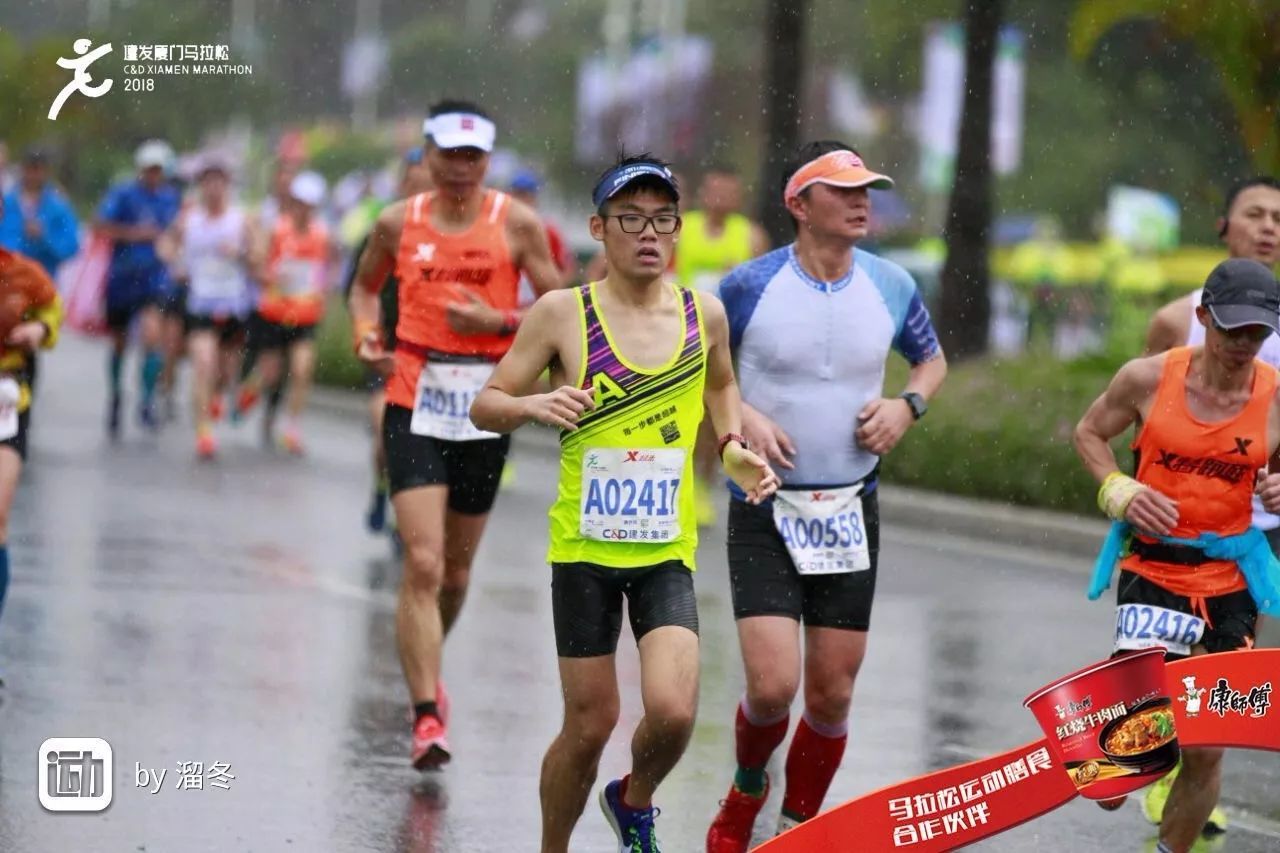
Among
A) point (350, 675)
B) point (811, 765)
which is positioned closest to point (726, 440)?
point (811, 765)

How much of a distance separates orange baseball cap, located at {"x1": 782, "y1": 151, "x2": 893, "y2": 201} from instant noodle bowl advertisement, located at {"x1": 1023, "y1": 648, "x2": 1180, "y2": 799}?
2.04 meters

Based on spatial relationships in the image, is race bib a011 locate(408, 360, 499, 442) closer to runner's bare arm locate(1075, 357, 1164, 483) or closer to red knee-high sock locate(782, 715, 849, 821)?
red knee-high sock locate(782, 715, 849, 821)

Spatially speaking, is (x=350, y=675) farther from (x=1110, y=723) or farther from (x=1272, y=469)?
(x=1110, y=723)

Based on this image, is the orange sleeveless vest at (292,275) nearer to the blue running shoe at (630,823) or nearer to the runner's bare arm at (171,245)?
the runner's bare arm at (171,245)

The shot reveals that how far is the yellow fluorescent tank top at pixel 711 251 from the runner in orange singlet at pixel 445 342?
23.8 feet

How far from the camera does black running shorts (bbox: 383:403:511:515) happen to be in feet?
27.7

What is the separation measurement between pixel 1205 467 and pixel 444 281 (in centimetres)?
298

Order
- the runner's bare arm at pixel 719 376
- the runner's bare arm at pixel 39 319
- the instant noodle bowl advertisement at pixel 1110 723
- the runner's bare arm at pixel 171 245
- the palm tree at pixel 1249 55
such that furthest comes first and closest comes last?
1. the runner's bare arm at pixel 171 245
2. the palm tree at pixel 1249 55
3. the runner's bare arm at pixel 39 319
4. the runner's bare arm at pixel 719 376
5. the instant noodle bowl advertisement at pixel 1110 723

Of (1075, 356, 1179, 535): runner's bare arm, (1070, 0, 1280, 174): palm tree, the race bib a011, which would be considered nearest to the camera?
(1075, 356, 1179, 535): runner's bare arm

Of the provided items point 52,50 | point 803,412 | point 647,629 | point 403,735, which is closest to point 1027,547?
point 403,735

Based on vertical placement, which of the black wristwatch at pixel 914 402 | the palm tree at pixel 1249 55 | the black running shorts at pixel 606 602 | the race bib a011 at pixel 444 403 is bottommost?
the black running shorts at pixel 606 602

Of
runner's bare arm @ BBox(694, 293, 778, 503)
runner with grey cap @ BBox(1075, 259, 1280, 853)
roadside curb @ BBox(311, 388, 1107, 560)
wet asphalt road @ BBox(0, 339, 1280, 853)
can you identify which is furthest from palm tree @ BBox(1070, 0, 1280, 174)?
runner's bare arm @ BBox(694, 293, 778, 503)

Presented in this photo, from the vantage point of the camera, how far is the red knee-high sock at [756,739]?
7.07 m

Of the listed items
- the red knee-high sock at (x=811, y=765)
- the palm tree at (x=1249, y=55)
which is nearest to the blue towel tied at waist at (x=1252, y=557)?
the red knee-high sock at (x=811, y=765)
